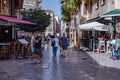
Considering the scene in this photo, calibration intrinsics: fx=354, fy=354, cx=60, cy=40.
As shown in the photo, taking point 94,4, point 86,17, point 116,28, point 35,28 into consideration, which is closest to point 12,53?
point 35,28

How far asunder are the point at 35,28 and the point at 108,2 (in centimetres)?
611

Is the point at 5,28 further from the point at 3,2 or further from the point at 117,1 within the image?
the point at 117,1

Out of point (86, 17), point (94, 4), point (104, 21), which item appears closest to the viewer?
point (104, 21)

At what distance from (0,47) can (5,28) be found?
9712 mm

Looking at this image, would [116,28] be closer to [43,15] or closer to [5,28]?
[5,28]

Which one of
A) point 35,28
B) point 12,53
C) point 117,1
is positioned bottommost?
point 12,53

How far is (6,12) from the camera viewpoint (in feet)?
98.4

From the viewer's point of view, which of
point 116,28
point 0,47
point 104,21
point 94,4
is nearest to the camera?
point 0,47

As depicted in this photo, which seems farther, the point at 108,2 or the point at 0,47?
the point at 108,2

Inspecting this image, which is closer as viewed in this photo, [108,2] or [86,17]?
[108,2]

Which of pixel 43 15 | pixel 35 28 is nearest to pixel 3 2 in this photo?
pixel 35 28

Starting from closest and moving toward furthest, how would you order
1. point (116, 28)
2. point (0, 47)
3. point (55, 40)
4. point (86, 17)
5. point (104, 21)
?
point (0, 47) → point (55, 40) → point (116, 28) → point (104, 21) → point (86, 17)

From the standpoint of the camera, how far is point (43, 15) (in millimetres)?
81125

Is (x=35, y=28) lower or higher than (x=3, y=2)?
lower
